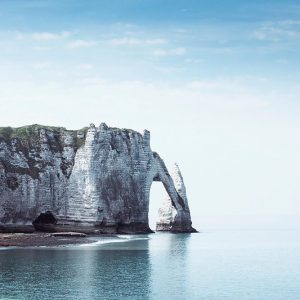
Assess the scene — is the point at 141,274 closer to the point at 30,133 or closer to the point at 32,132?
the point at 30,133

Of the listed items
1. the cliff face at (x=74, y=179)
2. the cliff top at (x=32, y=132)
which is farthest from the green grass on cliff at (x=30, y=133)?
the cliff face at (x=74, y=179)

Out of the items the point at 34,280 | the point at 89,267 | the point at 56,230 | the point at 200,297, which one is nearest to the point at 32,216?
the point at 56,230

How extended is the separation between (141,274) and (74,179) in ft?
229

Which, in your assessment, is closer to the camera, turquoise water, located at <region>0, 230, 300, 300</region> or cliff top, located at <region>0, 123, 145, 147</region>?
turquoise water, located at <region>0, 230, 300, 300</region>

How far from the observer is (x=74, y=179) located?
5310 inches

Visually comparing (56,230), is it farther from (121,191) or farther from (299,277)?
(299,277)

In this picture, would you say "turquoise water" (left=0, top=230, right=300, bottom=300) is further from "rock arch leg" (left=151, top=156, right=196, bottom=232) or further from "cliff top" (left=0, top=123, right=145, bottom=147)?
"rock arch leg" (left=151, top=156, right=196, bottom=232)

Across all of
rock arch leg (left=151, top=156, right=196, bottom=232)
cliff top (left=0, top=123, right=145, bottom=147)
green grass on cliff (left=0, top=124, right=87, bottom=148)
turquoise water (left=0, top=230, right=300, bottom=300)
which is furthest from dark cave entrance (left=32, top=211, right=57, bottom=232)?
turquoise water (left=0, top=230, right=300, bottom=300)

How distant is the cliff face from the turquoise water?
33.7m

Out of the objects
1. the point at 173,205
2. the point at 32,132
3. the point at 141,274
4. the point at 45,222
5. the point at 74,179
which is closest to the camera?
the point at 141,274

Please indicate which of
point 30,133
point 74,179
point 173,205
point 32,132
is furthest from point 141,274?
point 173,205

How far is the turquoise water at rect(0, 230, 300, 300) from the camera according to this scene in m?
55.6

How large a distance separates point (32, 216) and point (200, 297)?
78.9 m

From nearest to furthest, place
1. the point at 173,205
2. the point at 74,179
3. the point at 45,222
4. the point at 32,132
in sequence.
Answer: the point at 74,179 < the point at 45,222 < the point at 32,132 < the point at 173,205
